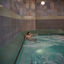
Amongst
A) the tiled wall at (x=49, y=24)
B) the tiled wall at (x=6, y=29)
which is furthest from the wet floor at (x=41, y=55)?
the tiled wall at (x=49, y=24)

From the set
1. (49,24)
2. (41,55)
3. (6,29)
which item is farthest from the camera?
(49,24)

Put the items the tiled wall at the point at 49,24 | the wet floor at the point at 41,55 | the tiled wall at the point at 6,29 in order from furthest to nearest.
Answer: the tiled wall at the point at 49,24 → the wet floor at the point at 41,55 → the tiled wall at the point at 6,29

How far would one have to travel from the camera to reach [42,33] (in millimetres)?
6289

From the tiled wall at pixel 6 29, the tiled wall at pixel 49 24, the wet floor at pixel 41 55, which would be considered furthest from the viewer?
the tiled wall at pixel 49 24

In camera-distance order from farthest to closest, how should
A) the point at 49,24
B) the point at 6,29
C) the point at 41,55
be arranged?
the point at 49,24 < the point at 41,55 < the point at 6,29

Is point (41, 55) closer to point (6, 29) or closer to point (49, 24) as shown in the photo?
point (6, 29)

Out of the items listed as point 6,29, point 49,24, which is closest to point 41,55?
point 6,29

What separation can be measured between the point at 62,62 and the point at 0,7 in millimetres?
1510

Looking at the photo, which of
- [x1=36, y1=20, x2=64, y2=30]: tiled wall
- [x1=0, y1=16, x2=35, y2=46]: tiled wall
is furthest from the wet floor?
[x1=36, y1=20, x2=64, y2=30]: tiled wall

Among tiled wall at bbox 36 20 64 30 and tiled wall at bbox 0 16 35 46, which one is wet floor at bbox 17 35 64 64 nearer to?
tiled wall at bbox 0 16 35 46

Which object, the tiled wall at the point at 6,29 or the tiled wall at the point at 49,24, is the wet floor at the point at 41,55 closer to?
the tiled wall at the point at 6,29

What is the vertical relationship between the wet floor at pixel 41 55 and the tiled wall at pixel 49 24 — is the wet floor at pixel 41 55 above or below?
below

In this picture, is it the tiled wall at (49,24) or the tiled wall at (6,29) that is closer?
the tiled wall at (6,29)

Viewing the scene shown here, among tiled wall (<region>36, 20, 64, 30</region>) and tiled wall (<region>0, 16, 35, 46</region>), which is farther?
tiled wall (<region>36, 20, 64, 30</region>)
